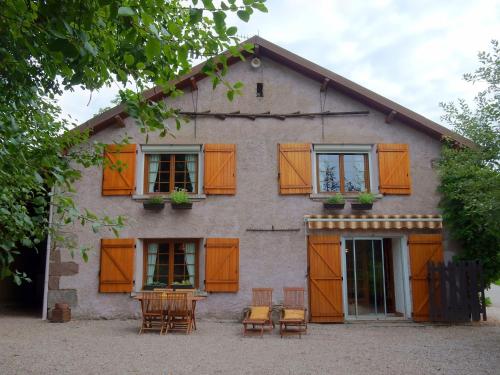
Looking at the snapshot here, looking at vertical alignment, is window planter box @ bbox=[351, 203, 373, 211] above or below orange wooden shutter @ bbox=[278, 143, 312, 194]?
below

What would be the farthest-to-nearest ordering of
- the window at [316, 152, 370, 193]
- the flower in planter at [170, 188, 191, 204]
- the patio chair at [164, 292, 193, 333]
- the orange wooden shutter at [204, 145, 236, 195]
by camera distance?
1. the window at [316, 152, 370, 193]
2. the orange wooden shutter at [204, 145, 236, 195]
3. the flower in planter at [170, 188, 191, 204]
4. the patio chair at [164, 292, 193, 333]

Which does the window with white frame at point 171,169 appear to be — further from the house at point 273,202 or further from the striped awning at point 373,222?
the striped awning at point 373,222

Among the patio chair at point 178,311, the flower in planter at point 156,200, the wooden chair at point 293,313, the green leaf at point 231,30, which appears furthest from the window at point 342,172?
the green leaf at point 231,30

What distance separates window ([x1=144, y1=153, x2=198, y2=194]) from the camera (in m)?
11.4

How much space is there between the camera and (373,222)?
1072 cm

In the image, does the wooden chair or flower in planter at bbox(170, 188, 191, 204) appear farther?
flower in planter at bbox(170, 188, 191, 204)

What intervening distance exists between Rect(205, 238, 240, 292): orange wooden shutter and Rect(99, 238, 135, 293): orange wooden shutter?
1742 millimetres

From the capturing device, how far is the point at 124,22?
104 inches

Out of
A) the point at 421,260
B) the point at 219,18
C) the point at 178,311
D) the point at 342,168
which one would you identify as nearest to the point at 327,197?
the point at 342,168

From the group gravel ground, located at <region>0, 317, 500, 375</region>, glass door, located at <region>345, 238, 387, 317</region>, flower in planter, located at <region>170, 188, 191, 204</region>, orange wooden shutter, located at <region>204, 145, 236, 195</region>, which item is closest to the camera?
gravel ground, located at <region>0, 317, 500, 375</region>

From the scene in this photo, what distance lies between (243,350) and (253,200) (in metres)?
4.21

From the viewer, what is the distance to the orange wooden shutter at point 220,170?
36.6ft

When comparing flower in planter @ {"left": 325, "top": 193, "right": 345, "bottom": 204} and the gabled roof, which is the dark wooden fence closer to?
flower in planter @ {"left": 325, "top": 193, "right": 345, "bottom": 204}

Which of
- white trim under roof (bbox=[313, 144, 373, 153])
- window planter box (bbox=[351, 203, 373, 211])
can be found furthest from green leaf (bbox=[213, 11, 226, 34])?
white trim under roof (bbox=[313, 144, 373, 153])
